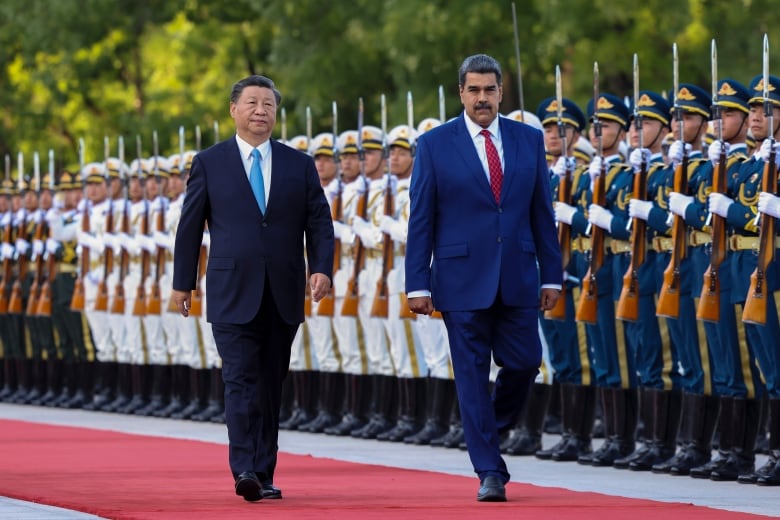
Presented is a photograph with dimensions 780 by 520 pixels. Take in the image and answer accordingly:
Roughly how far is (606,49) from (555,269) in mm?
14102

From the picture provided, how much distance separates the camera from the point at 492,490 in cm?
1008

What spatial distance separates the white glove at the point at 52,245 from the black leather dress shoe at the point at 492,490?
40.9 feet

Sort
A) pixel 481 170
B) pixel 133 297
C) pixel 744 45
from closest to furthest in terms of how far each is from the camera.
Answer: pixel 481 170 → pixel 133 297 → pixel 744 45

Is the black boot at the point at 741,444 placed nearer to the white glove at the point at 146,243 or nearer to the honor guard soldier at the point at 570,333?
the honor guard soldier at the point at 570,333

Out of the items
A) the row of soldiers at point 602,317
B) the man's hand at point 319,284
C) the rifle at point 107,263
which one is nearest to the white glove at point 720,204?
the row of soldiers at point 602,317

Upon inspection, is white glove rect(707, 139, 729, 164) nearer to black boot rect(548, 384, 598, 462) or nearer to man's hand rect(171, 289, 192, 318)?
black boot rect(548, 384, 598, 462)

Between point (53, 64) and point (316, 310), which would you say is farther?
point (53, 64)

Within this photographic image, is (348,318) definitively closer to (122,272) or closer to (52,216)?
(122,272)

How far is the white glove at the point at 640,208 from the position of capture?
12.6 meters

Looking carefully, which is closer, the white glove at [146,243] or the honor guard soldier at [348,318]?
the honor guard soldier at [348,318]

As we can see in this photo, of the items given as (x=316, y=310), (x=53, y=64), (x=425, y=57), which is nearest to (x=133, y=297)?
(x=316, y=310)

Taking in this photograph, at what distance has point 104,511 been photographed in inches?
384

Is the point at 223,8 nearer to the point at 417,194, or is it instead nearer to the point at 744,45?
the point at 744,45

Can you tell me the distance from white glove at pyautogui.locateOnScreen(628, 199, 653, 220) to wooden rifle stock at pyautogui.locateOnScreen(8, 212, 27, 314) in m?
11.2
